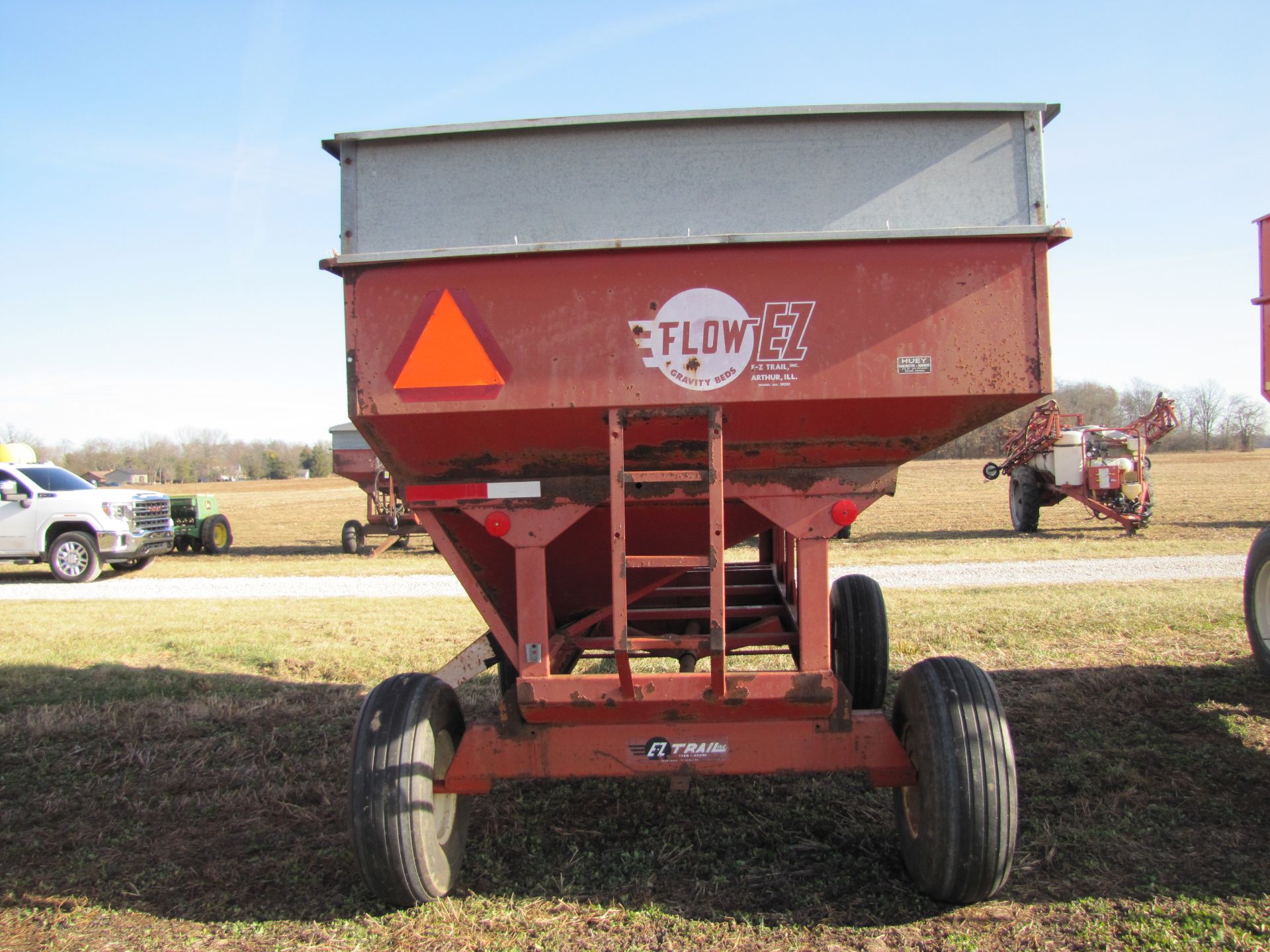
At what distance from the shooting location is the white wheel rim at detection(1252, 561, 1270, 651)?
5.14m

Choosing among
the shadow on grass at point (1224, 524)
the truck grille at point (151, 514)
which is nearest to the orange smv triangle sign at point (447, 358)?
the truck grille at point (151, 514)

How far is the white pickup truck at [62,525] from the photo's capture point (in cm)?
1395

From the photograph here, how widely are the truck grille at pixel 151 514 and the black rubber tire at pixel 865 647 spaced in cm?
1361

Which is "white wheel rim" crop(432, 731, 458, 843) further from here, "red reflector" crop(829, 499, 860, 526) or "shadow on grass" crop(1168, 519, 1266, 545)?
"shadow on grass" crop(1168, 519, 1266, 545)

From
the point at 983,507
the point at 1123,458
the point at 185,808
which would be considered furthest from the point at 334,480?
the point at 185,808

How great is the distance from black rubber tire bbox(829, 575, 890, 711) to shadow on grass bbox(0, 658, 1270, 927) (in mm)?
781

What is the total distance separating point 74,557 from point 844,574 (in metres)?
11.8

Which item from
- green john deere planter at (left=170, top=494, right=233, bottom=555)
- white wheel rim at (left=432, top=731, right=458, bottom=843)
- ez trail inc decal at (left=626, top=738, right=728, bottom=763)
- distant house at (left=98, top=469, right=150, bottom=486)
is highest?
distant house at (left=98, top=469, right=150, bottom=486)

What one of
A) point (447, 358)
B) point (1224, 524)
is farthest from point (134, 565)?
point (1224, 524)

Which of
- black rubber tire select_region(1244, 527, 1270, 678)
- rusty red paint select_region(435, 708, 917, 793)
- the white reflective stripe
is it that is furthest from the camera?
black rubber tire select_region(1244, 527, 1270, 678)

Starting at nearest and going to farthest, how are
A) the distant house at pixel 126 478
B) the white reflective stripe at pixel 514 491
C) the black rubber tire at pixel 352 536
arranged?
the white reflective stripe at pixel 514 491
the black rubber tire at pixel 352 536
the distant house at pixel 126 478

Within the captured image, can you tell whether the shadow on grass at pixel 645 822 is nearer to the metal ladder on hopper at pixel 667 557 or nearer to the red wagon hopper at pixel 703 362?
the red wagon hopper at pixel 703 362

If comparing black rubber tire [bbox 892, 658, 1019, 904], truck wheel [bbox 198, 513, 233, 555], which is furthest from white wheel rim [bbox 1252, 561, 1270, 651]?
truck wheel [bbox 198, 513, 233, 555]

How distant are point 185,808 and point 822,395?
11.5 ft
